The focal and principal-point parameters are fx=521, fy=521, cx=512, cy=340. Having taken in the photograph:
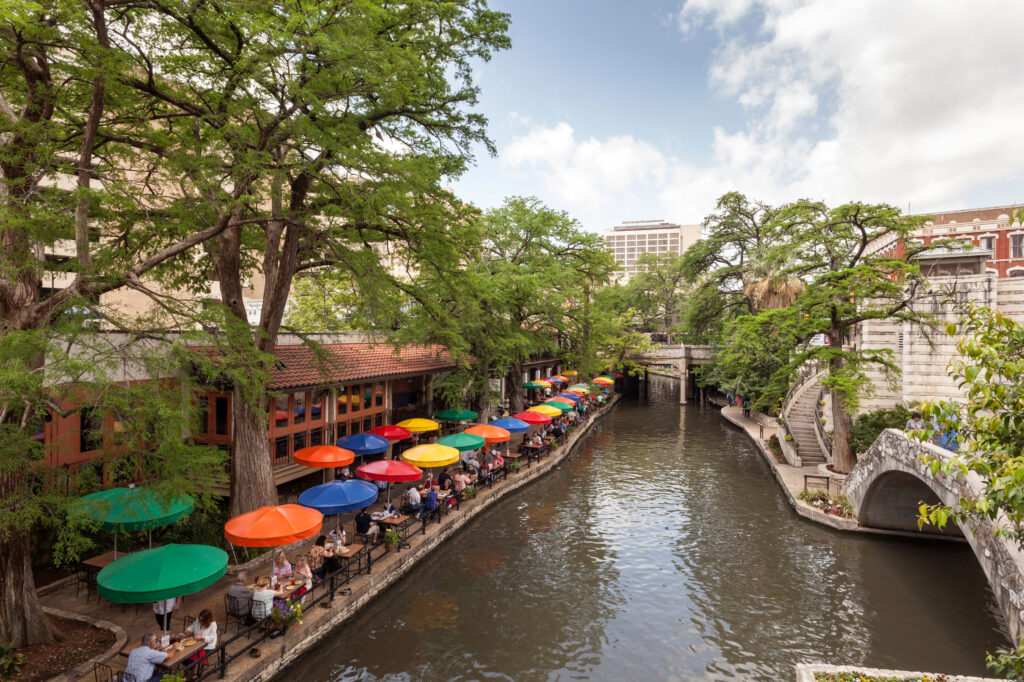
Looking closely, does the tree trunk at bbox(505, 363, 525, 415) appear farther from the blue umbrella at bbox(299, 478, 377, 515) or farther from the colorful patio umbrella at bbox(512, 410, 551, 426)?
the blue umbrella at bbox(299, 478, 377, 515)

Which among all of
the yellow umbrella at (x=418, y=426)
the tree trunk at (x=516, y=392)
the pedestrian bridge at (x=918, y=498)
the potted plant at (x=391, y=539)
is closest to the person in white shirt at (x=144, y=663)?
the potted plant at (x=391, y=539)

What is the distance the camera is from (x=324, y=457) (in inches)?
664

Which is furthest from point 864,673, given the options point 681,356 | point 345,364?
point 681,356

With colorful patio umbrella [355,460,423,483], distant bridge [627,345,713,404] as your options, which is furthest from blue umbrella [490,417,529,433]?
distant bridge [627,345,713,404]

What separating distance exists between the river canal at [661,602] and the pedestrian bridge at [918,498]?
3.30ft

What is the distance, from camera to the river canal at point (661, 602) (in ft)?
37.1

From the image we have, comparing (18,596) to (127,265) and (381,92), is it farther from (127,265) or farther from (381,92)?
(381,92)

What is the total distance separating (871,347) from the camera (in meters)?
28.1

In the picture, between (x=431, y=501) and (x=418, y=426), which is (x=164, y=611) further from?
(x=418, y=426)

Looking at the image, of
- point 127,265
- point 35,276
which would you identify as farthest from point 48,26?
point 127,265

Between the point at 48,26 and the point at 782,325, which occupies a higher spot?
the point at 48,26

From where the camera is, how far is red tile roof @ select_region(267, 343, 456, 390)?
1672 centimetres

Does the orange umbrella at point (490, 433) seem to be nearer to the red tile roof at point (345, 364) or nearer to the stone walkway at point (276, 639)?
the red tile roof at point (345, 364)

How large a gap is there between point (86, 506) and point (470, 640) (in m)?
8.14
